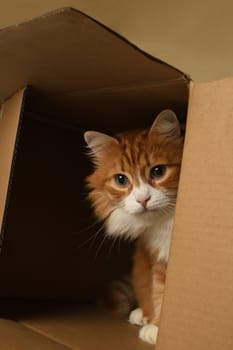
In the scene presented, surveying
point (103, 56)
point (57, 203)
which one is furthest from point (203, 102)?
point (57, 203)

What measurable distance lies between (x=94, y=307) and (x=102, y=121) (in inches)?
26.7

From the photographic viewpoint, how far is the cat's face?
120 centimetres

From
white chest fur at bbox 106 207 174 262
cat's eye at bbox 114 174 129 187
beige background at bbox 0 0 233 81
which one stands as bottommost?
white chest fur at bbox 106 207 174 262

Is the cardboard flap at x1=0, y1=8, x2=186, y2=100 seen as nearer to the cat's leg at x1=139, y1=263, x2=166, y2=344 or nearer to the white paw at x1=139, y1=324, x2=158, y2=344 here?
the cat's leg at x1=139, y1=263, x2=166, y2=344

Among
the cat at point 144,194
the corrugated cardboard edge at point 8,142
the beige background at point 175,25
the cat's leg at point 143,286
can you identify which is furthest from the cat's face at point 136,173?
the beige background at point 175,25

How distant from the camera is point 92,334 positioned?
3.67 ft

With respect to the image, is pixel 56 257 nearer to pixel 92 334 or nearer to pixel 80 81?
pixel 92 334

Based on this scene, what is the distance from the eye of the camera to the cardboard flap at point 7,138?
115 centimetres

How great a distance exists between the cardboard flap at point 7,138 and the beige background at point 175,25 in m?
0.60

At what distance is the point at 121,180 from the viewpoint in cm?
133

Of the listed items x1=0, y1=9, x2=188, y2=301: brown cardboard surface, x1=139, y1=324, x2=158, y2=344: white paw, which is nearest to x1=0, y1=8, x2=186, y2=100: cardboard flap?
x1=0, y1=9, x2=188, y2=301: brown cardboard surface

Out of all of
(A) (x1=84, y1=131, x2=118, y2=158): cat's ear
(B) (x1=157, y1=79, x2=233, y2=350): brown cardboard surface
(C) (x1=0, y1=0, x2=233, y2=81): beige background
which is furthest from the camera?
(C) (x1=0, y1=0, x2=233, y2=81): beige background

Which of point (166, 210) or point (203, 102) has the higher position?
point (203, 102)

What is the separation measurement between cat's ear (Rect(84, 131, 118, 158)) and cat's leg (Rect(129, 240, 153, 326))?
0.35 meters
